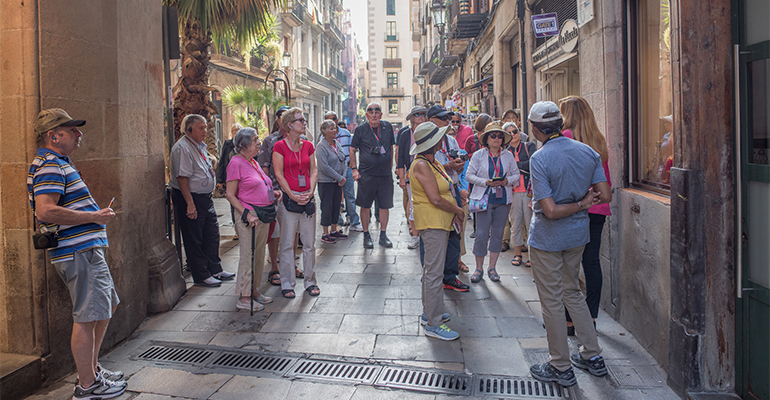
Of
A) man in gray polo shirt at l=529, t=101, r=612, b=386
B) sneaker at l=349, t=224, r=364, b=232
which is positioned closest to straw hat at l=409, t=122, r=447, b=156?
man in gray polo shirt at l=529, t=101, r=612, b=386

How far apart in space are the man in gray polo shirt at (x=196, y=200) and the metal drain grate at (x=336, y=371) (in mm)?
2531

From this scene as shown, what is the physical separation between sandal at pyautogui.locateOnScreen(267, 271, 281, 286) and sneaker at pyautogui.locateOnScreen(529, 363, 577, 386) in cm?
332

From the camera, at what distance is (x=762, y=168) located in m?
2.94

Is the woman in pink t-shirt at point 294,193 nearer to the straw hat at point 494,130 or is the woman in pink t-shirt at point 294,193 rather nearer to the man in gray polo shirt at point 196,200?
the man in gray polo shirt at point 196,200

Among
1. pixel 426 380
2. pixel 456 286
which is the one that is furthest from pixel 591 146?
pixel 456 286

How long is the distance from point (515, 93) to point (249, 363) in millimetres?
9912

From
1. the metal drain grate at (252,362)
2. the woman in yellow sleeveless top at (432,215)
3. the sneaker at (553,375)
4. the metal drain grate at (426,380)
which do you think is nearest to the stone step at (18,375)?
the metal drain grate at (252,362)

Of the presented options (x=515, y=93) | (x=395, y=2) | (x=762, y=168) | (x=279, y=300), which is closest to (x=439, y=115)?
(x=279, y=300)

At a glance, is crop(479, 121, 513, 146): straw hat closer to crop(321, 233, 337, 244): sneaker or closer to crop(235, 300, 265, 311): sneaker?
crop(235, 300, 265, 311): sneaker

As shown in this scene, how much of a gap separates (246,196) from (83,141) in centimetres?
150

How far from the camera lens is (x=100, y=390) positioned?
11.1 feet

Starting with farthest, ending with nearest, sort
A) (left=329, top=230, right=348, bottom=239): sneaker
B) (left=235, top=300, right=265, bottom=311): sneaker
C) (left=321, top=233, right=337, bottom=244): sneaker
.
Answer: (left=329, top=230, right=348, bottom=239): sneaker, (left=321, top=233, right=337, bottom=244): sneaker, (left=235, top=300, right=265, bottom=311): sneaker

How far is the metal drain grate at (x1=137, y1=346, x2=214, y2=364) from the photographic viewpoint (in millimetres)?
4020

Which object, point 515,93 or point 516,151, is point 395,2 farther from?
point 516,151
